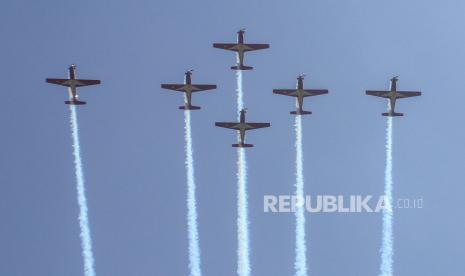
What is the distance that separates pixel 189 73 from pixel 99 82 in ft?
32.0

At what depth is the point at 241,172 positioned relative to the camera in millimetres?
84188

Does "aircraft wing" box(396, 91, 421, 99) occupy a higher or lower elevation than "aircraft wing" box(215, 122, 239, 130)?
higher

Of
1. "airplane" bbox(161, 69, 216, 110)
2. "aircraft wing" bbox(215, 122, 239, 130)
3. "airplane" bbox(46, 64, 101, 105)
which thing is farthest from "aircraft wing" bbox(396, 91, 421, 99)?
"airplane" bbox(46, 64, 101, 105)

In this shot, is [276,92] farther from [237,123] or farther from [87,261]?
[87,261]

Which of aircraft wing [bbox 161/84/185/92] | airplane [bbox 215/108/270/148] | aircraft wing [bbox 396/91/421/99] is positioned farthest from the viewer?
aircraft wing [bbox 396/91/421/99]

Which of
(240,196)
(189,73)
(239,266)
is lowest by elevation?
(239,266)

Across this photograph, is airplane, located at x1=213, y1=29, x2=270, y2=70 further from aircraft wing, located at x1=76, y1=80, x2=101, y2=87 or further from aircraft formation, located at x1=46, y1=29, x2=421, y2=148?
aircraft wing, located at x1=76, y1=80, x2=101, y2=87

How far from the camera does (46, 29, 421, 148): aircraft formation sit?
3209 inches

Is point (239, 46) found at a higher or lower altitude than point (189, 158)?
higher

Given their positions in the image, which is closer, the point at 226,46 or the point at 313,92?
the point at 313,92

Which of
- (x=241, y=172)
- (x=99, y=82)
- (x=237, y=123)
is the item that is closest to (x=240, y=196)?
(x=241, y=172)

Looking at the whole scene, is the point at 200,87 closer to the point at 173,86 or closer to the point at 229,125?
the point at 173,86

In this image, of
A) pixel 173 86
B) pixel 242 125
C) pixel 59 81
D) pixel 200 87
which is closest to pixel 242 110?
pixel 242 125

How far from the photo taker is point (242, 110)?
8119 cm
